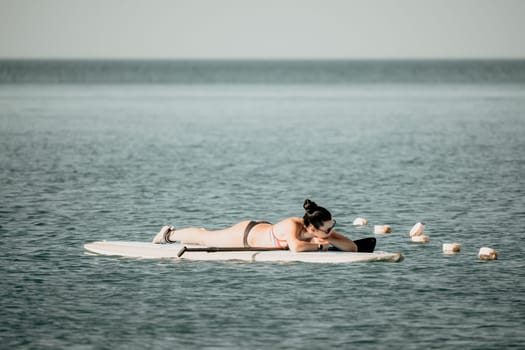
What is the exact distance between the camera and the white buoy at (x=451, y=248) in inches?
806

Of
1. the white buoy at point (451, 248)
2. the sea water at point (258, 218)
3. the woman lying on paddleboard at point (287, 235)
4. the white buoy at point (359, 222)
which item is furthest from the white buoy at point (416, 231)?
the woman lying on paddleboard at point (287, 235)

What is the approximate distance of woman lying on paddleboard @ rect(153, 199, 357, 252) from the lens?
18.4 m

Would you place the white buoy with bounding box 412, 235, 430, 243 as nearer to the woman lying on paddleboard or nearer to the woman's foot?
the woman lying on paddleboard

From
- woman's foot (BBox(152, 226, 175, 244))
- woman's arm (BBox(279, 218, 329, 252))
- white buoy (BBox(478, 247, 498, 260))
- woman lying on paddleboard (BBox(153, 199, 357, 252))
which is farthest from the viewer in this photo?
woman's foot (BBox(152, 226, 175, 244))

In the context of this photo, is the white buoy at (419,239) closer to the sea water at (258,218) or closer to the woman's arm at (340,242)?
the sea water at (258,218)

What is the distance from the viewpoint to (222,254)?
63.3 feet

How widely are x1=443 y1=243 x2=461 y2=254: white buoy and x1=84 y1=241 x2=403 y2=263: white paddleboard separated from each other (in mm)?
1388

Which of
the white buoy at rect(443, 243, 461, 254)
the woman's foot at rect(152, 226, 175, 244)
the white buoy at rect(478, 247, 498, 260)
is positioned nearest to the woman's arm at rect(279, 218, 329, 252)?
the woman's foot at rect(152, 226, 175, 244)

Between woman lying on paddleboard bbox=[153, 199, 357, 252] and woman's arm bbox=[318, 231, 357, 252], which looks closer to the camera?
woman lying on paddleboard bbox=[153, 199, 357, 252]

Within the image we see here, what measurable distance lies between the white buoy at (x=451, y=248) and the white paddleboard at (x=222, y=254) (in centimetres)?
139

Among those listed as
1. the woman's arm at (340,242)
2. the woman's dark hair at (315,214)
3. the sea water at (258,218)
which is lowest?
the sea water at (258,218)

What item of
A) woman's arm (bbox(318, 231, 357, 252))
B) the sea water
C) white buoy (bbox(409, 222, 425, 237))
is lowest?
the sea water

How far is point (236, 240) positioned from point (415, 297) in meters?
3.78

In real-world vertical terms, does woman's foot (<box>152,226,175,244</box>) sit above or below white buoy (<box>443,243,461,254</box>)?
above
